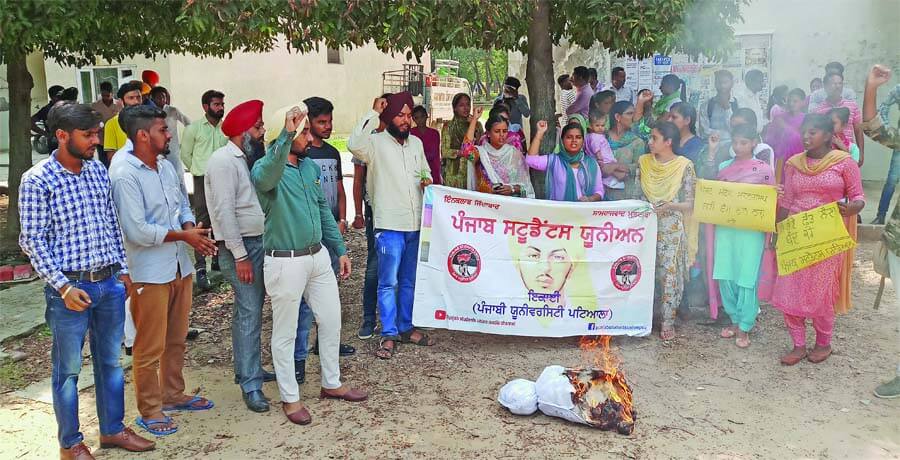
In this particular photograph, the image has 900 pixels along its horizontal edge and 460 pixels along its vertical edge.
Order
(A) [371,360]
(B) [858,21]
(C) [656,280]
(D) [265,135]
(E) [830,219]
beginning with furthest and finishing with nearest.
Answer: (B) [858,21] < (C) [656,280] < (A) [371,360] < (E) [830,219] < (D) [265,135]

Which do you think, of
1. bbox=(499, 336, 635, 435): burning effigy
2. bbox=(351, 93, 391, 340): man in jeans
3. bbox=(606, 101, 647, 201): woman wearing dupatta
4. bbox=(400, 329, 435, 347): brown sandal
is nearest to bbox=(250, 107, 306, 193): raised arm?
bbox=(351, 93, 391, 340): man in jeans

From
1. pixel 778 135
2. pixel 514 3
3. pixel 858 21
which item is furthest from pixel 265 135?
pixel 858 21

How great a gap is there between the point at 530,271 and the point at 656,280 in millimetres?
1040

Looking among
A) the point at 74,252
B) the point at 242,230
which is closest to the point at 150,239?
the point at 74,252

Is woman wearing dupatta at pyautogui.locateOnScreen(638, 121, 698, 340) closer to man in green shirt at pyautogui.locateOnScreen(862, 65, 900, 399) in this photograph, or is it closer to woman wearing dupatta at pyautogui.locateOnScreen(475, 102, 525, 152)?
woman wearing dupatta at pyautogui.locateOnScreen(475, 102, 525, 152)

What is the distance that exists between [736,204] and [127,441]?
4.21 metres

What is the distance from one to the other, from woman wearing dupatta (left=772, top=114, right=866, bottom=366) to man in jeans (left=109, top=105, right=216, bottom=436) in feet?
12.4

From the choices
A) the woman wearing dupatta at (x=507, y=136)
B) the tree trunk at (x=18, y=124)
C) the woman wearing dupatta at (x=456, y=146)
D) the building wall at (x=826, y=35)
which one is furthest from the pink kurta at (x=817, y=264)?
the tree trunk at (x=18, y=124)

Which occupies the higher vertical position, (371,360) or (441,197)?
(441,197)

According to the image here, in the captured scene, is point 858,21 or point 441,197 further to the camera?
point 858,21

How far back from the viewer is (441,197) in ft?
17.5

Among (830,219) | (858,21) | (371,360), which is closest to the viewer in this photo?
(830,219)

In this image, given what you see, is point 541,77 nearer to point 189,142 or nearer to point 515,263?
point 515,263

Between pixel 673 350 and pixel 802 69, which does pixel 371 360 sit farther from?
pixel 802 69
